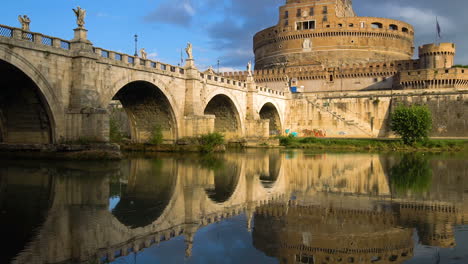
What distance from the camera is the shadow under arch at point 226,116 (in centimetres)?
4059

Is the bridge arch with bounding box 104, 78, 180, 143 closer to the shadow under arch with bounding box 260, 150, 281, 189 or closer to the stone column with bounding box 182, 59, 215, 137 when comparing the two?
the stone column with bounding box 182, 59, 215, 137

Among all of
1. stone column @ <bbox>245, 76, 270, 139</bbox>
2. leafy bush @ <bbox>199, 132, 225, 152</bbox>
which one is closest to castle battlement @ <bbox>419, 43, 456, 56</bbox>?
stone column @ <bbox>245, 76, 270, 139</bbox>

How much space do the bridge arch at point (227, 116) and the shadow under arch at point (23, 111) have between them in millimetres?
20373

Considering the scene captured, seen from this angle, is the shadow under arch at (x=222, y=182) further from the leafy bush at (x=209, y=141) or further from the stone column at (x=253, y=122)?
the stone column at (x=253, y=122)

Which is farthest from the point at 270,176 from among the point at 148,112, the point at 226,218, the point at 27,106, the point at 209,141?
the point at 148,112

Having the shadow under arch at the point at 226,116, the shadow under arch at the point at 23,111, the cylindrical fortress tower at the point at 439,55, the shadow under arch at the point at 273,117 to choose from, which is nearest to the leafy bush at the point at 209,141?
the shadow under arch at the point at 226,116

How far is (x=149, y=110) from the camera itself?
3145 cm

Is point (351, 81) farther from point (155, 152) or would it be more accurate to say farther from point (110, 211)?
point (110, 211)

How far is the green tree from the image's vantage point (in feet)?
122

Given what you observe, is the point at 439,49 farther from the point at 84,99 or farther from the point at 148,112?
the point at 84,99

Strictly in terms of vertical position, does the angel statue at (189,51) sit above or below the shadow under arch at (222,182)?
above

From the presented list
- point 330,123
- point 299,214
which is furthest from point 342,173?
point 330,123

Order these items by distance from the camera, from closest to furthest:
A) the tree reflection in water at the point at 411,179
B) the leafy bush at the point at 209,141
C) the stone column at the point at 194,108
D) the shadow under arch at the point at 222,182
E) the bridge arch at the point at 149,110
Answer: the shadow under arch at the point at 222,182 < the tree reflection in water at the point at 411,179 < the bridge arch at the point at 149,110 < the leafy bush at the point at 209,141 < the stone column at the point at 194,108

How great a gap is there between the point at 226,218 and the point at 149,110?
22.8 m
